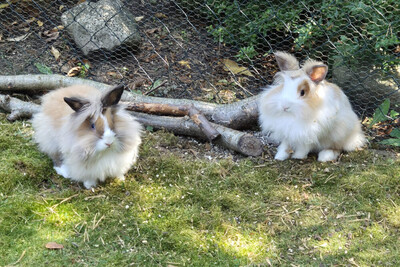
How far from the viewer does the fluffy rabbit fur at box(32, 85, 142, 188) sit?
2.58 metres

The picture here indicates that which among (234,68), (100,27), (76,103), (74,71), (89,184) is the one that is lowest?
(74,71)

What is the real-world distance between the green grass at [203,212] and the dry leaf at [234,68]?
4.10 feet

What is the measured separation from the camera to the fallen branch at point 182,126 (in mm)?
3326

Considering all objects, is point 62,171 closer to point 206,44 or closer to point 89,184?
point 89,184

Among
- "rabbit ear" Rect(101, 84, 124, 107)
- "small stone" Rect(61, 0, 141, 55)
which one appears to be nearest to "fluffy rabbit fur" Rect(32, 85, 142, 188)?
"rabbit ear" Rect(101, 84, 124, 107)

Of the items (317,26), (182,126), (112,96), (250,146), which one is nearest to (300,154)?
(250,146)

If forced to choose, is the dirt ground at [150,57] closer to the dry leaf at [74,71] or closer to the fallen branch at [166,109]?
the dry leaf at [74,71]

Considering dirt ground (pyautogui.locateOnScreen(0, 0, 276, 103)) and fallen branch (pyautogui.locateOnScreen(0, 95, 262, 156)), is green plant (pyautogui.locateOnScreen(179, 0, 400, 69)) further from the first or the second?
fallen branch (pyautogui.locateOnScreen(0, 95, 262, 156))

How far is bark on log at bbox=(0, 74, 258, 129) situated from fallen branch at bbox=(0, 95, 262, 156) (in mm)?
182

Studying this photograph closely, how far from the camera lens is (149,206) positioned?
284cm

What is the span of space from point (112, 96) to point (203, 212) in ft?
2.95

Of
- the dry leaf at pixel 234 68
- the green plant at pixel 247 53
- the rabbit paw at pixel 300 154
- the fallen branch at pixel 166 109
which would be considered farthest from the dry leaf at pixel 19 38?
the rabbit paw at pixel 300 154

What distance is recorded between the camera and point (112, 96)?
2.59 metres

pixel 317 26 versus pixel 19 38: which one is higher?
pixel 317 26
